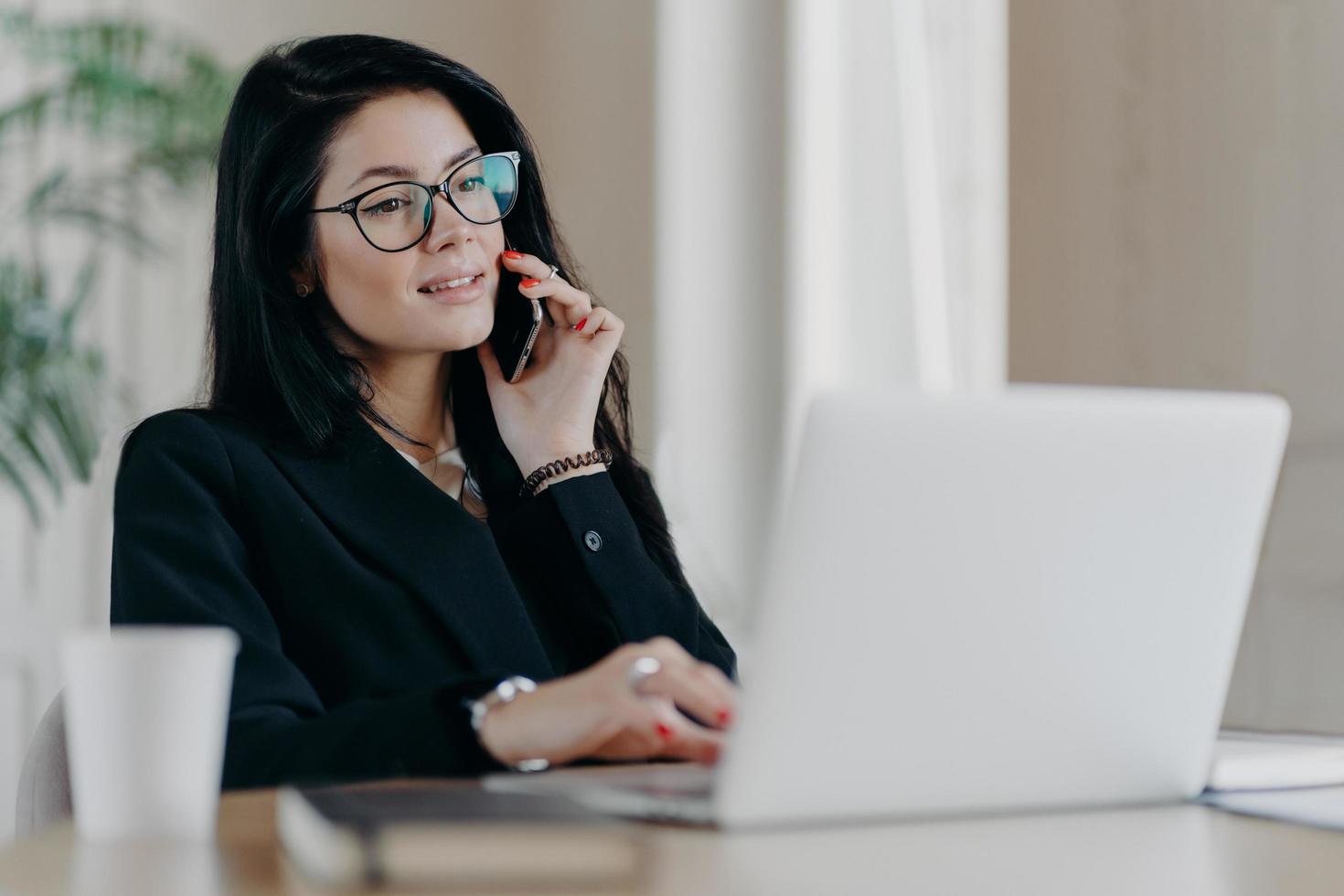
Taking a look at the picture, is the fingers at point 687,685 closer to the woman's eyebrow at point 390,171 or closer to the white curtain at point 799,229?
the woman's eyebrow at point 390,171

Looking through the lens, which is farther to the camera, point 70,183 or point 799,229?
point 799,229

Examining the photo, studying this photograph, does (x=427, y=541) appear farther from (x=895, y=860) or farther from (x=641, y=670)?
(x=895, y=860)

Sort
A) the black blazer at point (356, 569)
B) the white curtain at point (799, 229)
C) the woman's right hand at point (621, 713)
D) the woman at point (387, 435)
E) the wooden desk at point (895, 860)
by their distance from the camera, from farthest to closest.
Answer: the white curtain at point (799, 229), the woman at point (387, 435), the black blazer at point (356, 569), the woman's right hand at point (621, 713), the wooden desk at point (895, 860)

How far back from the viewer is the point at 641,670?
2.99 ft

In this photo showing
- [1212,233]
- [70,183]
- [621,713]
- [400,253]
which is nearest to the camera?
[621,713]

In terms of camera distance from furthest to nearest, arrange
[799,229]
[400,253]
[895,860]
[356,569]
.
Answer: [799,229], [400,253], [356,569], [895,860]

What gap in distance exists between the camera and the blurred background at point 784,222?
7.51 ft

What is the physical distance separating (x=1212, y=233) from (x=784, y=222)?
1.12 meters

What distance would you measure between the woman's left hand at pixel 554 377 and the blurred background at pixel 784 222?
599mm

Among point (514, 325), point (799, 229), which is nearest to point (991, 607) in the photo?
point (514, 325)

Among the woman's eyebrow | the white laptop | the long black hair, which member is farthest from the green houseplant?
the white laptop

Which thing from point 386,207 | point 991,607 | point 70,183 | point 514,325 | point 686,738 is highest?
point 70,183

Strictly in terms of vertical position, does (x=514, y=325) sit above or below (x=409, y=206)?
below

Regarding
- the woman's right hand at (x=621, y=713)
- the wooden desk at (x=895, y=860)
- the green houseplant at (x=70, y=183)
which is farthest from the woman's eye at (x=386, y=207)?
the green houseplant at (x=70, y=183)
